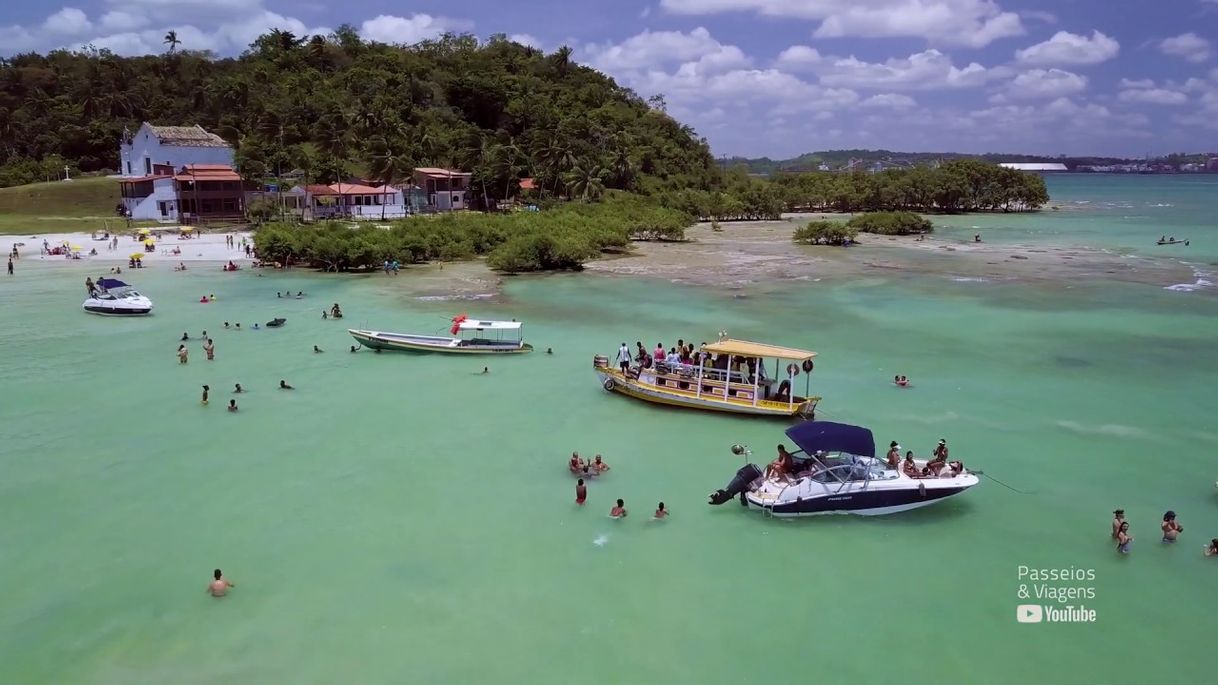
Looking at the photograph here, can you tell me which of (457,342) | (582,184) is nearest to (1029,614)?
(457,342)

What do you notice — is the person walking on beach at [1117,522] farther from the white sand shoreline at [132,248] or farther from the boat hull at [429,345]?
the white sand shoreline at [132,248]

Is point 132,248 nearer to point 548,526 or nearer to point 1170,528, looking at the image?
point 548,526

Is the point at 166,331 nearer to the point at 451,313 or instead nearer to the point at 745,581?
the point at 451,313

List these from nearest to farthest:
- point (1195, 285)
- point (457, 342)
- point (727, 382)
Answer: point (727, 382)
point (457, 342)
point (1195, 285)

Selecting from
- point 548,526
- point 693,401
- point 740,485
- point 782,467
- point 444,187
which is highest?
point 444,187

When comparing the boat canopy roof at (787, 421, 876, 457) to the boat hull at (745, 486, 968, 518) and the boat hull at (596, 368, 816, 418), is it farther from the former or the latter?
the boat hull at (596, 368, 816, 418)
